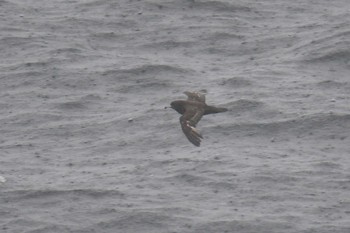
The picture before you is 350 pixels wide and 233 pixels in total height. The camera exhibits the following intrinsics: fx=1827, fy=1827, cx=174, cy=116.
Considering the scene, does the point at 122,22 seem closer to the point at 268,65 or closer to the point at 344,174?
the point at 268,65

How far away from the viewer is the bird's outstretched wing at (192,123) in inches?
1722

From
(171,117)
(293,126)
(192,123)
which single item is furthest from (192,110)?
(171,117)

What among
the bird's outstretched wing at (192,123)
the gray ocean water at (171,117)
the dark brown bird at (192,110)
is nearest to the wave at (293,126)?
the gray ocean water at (171,117)

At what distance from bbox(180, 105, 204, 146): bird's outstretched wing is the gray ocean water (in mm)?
4172

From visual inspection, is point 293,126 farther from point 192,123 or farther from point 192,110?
point 192,123

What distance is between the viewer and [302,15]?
213 ft

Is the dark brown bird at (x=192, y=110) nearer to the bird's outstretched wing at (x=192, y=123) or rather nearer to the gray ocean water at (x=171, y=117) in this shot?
the bird's outstretched wing at (x=192, y=123)

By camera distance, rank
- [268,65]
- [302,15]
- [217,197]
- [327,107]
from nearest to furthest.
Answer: [217,197] → [327,107] → [268,65] → [302,15]

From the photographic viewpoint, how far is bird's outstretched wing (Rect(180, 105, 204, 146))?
4375 centimetres

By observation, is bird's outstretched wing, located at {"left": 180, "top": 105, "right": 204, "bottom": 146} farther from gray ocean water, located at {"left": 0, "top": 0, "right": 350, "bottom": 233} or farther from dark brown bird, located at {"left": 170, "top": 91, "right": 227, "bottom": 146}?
gray ocean water, located at {"left": 0, "top": 0, "right": 350, "bottom": 233}

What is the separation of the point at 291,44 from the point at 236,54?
1936mm

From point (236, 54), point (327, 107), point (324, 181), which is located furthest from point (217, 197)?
point (236, 54)

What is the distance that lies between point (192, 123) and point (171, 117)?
496 inches

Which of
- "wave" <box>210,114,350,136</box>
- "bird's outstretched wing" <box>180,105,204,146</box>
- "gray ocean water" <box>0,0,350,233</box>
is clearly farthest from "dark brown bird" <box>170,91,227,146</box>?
"wave" <box>210,114,350,136</box>
